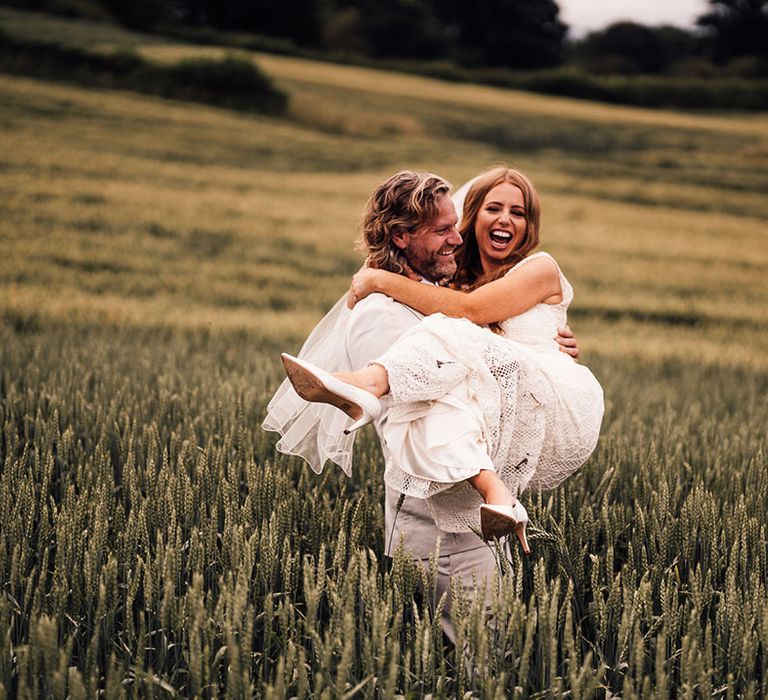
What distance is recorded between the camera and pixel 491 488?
2.09 metres

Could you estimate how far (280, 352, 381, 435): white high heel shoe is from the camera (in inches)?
84.9

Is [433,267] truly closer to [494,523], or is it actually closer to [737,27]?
[494,523]

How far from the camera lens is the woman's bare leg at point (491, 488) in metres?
2.05

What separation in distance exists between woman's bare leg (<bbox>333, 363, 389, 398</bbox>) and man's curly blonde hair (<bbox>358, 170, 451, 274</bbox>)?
0.57 meters

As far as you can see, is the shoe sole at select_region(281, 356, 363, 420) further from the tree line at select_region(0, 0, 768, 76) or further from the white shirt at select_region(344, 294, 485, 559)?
the tree line at select_region(0, 0, 768, 76)

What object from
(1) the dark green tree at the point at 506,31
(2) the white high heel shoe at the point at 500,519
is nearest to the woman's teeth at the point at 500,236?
(2) the white high heel shoe at the point at 500,519

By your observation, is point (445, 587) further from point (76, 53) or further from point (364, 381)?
point (76, 53)

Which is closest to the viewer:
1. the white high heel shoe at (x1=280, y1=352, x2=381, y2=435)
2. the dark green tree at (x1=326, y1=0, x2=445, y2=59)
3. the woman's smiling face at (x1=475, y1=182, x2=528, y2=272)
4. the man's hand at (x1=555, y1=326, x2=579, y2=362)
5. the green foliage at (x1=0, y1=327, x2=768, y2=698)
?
the green foliage at (x1=0, y1=327, x2=768, y2=698)

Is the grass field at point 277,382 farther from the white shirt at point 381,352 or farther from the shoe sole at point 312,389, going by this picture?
the shoe sole at point 312,389

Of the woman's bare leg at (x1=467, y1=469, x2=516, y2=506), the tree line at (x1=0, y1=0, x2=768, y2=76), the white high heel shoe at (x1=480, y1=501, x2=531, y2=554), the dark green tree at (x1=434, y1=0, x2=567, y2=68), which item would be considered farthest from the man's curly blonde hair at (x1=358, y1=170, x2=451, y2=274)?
the dark green tree at (x1=434, y1=0, x2=567, y2=68)

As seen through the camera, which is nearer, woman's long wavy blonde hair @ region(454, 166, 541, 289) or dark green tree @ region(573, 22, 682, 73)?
woman's long wavy blonde hair @ region(454, 166, 541, 289)

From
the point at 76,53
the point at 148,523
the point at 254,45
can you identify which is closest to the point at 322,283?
the point at 148,523

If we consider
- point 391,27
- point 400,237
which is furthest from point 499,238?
point 391,27

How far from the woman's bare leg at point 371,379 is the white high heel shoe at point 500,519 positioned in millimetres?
414
